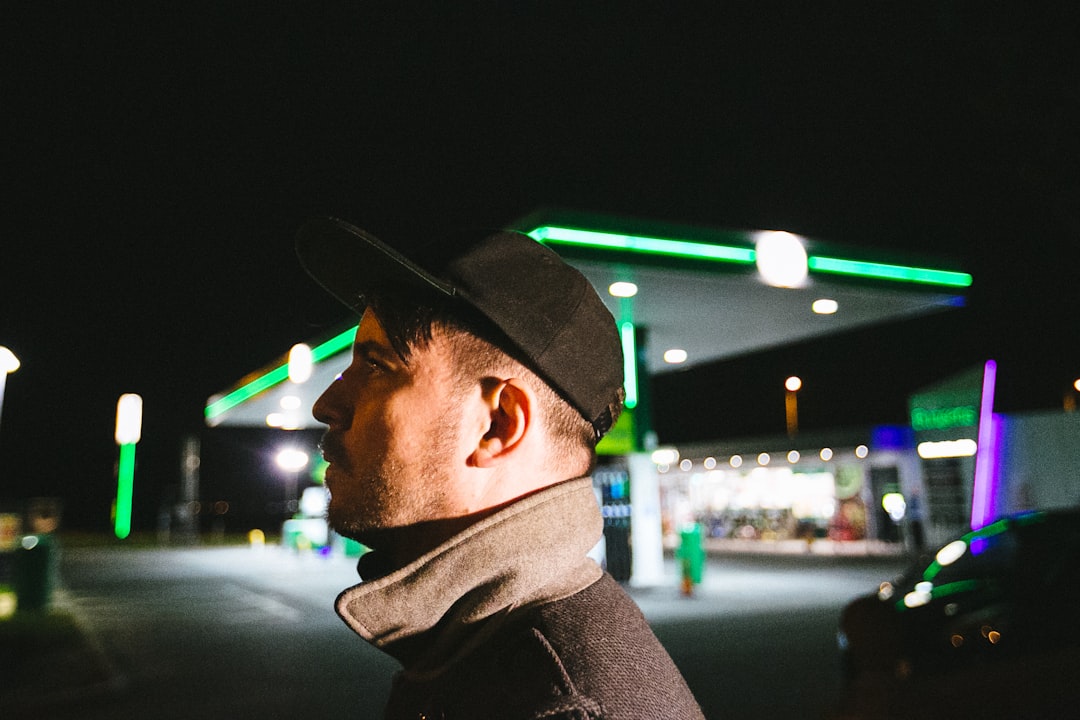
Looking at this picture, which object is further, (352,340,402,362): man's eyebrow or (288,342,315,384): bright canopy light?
(288,342,315,384): bright canopy light

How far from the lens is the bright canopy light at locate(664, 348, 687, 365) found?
712 inches

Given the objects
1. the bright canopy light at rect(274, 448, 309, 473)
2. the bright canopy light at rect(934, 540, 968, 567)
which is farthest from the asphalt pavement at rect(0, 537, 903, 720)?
the bright canopy light at rect(274, 448, 309, 473)

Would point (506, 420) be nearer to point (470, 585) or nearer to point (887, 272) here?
point (470, 585)

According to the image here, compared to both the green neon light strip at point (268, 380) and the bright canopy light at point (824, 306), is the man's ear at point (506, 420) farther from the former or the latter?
the bright canopy light at point (824, 306)

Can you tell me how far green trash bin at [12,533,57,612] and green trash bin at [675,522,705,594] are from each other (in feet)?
33.0

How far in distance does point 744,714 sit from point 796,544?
935 inches

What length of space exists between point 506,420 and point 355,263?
41 centimetres

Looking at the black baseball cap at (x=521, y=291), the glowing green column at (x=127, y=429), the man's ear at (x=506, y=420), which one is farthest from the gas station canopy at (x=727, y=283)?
the glowing green column at (x=127, y=429)

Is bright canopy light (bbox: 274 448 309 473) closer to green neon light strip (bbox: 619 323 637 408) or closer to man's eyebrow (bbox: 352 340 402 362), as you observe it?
green neon light strip (bbox: 619 323 637 408)

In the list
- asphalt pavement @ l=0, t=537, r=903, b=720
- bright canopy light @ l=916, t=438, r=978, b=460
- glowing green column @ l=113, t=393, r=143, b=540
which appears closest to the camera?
asphalt pavement @ l=0, t=537, r=903, b=720

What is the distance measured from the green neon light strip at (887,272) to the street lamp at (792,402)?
2660cm

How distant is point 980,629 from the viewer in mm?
5516

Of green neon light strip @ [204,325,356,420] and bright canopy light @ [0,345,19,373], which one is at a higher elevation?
green neon light strip @ [204,325,356,420]

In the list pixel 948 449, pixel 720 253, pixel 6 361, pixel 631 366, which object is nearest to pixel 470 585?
pixel 720 253
